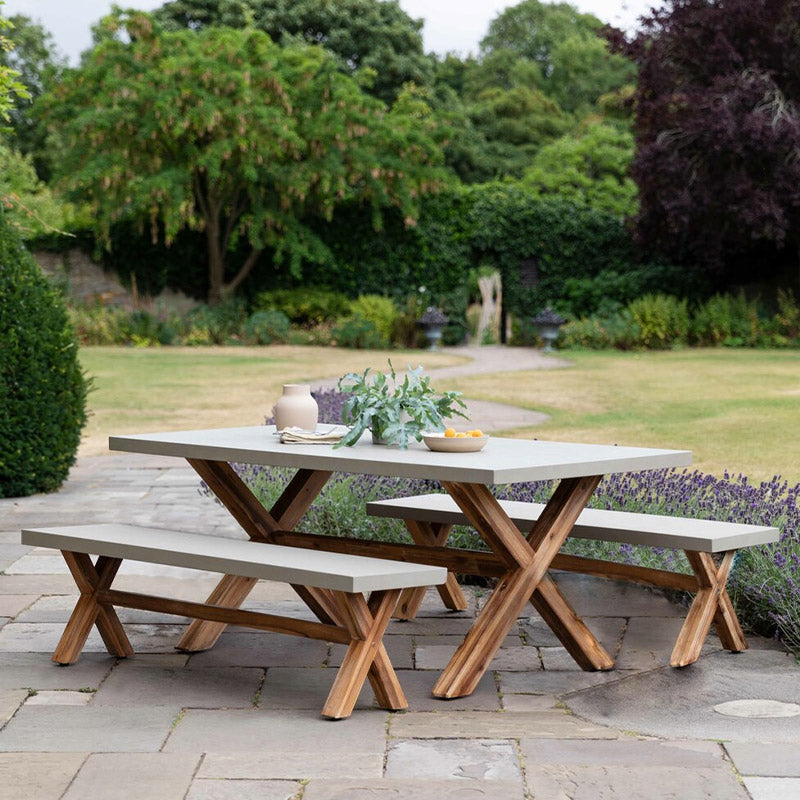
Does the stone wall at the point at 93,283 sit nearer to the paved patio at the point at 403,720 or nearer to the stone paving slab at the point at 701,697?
the paved patio at the point at 403,720

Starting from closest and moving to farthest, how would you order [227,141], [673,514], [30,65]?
[673,514] → [227,141] → [30,65]

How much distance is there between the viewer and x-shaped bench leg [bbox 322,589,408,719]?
3561 mm

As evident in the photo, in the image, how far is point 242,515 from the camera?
4570 millimetres

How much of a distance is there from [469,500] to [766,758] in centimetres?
113

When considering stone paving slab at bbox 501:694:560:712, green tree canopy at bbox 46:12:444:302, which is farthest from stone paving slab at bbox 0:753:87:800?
green tree canopy at bbox 46:12:444:302

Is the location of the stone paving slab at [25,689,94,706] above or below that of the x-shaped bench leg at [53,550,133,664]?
below

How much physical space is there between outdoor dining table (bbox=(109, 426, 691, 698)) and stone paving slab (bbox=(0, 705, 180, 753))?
0.66 metres

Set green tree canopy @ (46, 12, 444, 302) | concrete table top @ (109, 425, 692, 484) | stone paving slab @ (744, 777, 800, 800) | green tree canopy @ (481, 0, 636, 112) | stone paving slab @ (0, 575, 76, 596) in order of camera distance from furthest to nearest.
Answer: green tree canopy @ (481, 0, 636, 112) < green tree canopy @ (46, 12, 444, 302) < stone paving slab @ (0, 575, 76, 596) < concrete table top @ (109, 425, 692, 484) < stone paving slab @ (744, 777, 800, 800)

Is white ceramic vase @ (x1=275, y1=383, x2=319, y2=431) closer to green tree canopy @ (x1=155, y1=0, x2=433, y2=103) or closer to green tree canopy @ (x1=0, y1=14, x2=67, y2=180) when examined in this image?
green tree canopy @ (x1=155, y1=0, x2=433, y2=103)

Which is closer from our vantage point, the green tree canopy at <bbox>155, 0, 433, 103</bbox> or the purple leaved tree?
the purple leaved tree

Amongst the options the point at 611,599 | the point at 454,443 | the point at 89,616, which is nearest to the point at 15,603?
the point at 89,616

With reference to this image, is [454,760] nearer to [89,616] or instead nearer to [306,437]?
[306,437]

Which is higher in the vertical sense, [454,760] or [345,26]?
[345,26]

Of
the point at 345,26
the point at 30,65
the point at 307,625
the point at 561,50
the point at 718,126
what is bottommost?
the point at 307,625
